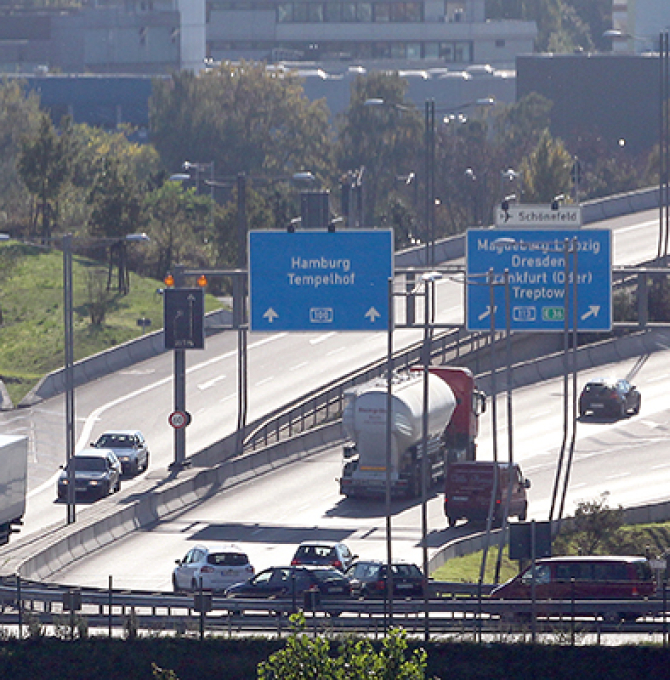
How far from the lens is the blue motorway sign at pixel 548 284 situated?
54250 mm

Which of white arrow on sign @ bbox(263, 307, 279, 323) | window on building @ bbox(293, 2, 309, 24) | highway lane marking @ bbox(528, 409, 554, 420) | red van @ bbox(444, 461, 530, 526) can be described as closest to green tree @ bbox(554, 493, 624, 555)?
red van @ bbox(444, 461, 530, 526)

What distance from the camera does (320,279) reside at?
53.2m

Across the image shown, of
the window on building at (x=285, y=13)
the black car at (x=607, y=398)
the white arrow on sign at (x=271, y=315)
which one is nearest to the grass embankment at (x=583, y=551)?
the white arrow on sign at (x=271, y=315)

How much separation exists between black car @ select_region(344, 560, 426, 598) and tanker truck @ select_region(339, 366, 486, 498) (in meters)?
13.0

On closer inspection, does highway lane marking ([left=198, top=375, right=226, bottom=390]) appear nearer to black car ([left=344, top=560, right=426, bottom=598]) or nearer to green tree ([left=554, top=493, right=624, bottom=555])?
green tree ([left=554, top=493, right=624, bottom=555])

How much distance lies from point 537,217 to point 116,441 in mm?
16140

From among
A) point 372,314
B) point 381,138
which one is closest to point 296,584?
point 372,314

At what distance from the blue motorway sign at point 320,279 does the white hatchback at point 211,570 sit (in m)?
13.7

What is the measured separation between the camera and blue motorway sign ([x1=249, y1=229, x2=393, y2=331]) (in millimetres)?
52938

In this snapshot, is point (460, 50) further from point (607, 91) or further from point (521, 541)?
point (521, 541)

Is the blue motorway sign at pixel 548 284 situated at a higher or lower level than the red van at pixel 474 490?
higher

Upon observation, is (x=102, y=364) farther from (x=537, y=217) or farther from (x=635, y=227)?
(x=635, y=227)

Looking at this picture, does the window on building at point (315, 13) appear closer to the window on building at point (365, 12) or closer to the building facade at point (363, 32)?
the building facade at point (363, 32)

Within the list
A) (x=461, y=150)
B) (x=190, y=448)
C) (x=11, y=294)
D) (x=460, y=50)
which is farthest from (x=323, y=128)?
(x=190, y=448)
